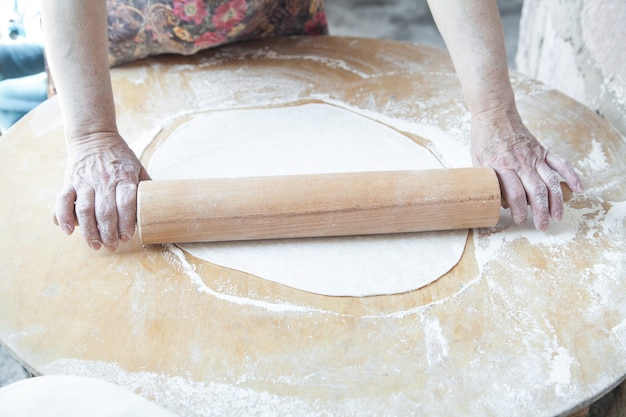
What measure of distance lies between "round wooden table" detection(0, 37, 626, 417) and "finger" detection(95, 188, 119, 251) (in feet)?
0.14

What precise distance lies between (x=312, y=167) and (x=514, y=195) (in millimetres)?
458

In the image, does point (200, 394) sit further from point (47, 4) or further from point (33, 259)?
point (47, 4)

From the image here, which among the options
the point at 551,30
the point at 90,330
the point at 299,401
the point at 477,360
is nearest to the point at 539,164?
the point at 477,360

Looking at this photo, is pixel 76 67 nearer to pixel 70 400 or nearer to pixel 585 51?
pixel 70 400

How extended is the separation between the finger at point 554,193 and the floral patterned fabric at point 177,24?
0.99m

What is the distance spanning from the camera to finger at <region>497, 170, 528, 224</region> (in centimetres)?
131

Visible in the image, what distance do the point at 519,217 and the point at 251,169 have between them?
61 cm

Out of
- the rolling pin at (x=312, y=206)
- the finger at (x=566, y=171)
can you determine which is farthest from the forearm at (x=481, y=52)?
the rolling pin at (x=312, y=206)

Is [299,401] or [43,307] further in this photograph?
[43,307]

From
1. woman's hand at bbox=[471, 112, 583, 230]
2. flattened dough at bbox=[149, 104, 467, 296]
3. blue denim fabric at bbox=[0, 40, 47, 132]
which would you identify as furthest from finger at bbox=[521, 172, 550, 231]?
blue denim fabric at bbox=[0, 40, 47, 132]

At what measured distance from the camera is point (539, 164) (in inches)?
54.8

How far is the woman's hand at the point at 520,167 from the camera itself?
132 centimetres

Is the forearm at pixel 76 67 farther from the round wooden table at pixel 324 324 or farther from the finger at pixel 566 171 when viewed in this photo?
the finger at pixel 566 171

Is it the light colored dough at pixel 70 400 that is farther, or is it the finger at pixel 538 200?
the finger at pixel 538 200
